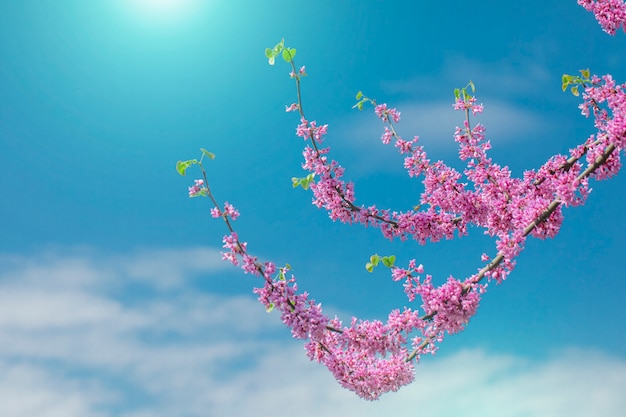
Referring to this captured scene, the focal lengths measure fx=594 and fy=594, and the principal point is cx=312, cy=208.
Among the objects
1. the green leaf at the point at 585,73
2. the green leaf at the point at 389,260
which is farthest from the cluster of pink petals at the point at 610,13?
the green leaf at the point at 389,260

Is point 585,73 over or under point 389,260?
over

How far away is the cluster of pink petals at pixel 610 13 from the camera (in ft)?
34.7

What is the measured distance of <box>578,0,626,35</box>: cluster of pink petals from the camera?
416 inches

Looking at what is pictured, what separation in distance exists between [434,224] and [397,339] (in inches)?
105

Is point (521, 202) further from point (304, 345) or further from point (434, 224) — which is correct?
point (304, 345)

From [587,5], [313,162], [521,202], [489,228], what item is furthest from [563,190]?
[587,5]

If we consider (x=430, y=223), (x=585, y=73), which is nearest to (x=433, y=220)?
(x=430, y=223)

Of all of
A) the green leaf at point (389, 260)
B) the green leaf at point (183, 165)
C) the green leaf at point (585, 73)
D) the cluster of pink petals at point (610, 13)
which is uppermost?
the cluster of pink petals at point (610, 13)

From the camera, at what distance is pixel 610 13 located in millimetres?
10648

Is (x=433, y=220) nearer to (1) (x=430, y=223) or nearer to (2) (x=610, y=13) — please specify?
(1) (x=430, y=223)

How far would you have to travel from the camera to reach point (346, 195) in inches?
399

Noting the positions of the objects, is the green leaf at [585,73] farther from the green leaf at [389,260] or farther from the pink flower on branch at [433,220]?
the green leaf at [389,260]

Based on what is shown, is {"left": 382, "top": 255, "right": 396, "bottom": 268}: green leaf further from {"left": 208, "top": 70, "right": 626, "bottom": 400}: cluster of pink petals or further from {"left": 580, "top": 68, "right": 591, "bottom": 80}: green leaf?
{"left": 580, "top": 68, "right": 591, "bottom": 80}: green leaf

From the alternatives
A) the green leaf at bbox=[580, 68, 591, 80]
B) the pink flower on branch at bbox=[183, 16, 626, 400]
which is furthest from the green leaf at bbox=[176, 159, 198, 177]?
the green leaf at bbox=[580, 68, 591, 80]
